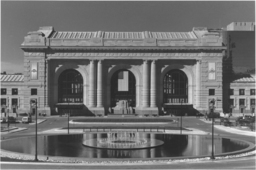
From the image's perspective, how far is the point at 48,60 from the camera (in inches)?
3740

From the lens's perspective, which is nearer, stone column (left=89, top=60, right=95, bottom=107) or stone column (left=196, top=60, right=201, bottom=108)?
stone column (left=89, top=60, right=95, bottom=107)

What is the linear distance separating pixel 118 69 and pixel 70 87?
13631 millimetres

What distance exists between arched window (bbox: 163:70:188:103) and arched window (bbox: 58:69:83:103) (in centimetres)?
2269

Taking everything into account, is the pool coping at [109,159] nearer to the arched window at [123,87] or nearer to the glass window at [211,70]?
the glass window at [211,70]

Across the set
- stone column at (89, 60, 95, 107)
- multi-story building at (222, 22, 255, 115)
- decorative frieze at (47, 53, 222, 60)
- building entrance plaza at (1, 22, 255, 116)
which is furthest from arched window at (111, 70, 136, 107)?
multi-story building at (222, 22, 255, 115)

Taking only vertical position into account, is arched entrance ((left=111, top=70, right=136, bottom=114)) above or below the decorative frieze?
below

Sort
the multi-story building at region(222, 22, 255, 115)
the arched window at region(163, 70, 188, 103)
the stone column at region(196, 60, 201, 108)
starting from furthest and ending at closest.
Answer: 1. the multi-story building at region(222, 22, 255, 115)
2. the arched window at region(163, 70, 188, 103)
3. the stone column at region(196, 60, 201, 108)

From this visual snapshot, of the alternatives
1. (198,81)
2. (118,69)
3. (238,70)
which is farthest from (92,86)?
(238,70)

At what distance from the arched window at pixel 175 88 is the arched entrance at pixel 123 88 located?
8791mm

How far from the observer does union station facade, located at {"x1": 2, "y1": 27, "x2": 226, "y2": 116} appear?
9475 centimetres

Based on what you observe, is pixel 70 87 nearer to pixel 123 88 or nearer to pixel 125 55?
pixel 123 88

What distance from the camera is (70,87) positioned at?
97.9 meters

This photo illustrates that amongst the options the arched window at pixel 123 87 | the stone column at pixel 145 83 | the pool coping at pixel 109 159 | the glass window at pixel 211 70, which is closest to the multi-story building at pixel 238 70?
the glass window at pixel 211 70

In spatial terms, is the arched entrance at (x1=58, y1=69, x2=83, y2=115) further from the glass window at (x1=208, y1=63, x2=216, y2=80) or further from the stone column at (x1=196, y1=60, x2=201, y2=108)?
the glass window at (x1=208, y1=63, x2=216, y2=80)
